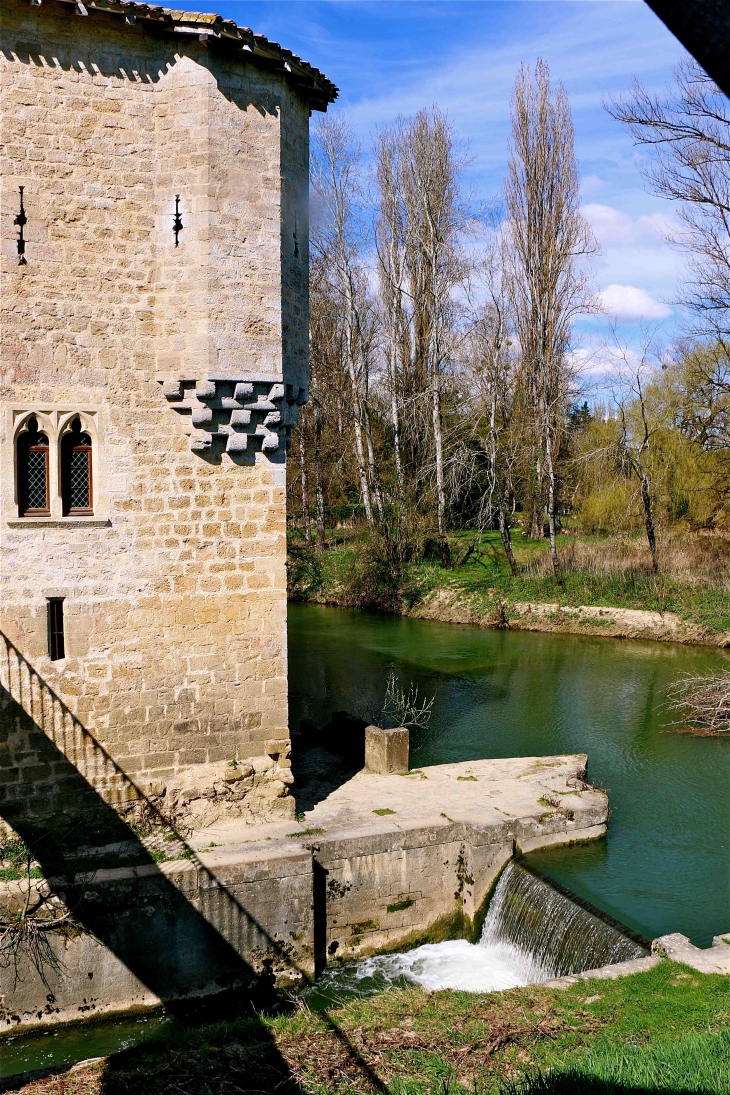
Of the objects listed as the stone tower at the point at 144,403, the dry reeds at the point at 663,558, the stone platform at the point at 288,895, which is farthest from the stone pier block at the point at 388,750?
the dry reeds at the point at 663,558

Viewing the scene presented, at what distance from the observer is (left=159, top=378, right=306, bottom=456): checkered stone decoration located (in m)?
9.05

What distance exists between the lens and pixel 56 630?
350 inches

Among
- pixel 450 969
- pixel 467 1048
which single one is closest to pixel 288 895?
pixel 450 969

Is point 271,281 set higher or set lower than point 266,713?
higher

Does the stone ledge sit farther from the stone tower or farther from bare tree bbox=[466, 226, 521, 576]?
bare tree bbox=[466, 226, 521, 576]

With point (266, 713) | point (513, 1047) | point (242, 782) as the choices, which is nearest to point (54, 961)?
point (242, 782)

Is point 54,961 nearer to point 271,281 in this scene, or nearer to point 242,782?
point 242,782

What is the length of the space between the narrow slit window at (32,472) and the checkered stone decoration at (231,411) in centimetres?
132

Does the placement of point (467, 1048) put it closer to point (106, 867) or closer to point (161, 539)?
point (106, 867)

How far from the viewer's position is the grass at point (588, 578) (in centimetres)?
2372

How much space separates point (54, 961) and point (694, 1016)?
5.19 meters

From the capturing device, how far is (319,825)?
9.44m

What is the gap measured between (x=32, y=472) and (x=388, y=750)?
538cm

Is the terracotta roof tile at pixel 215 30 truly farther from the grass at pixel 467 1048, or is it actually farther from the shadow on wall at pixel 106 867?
the grass at pixel 467 1048
